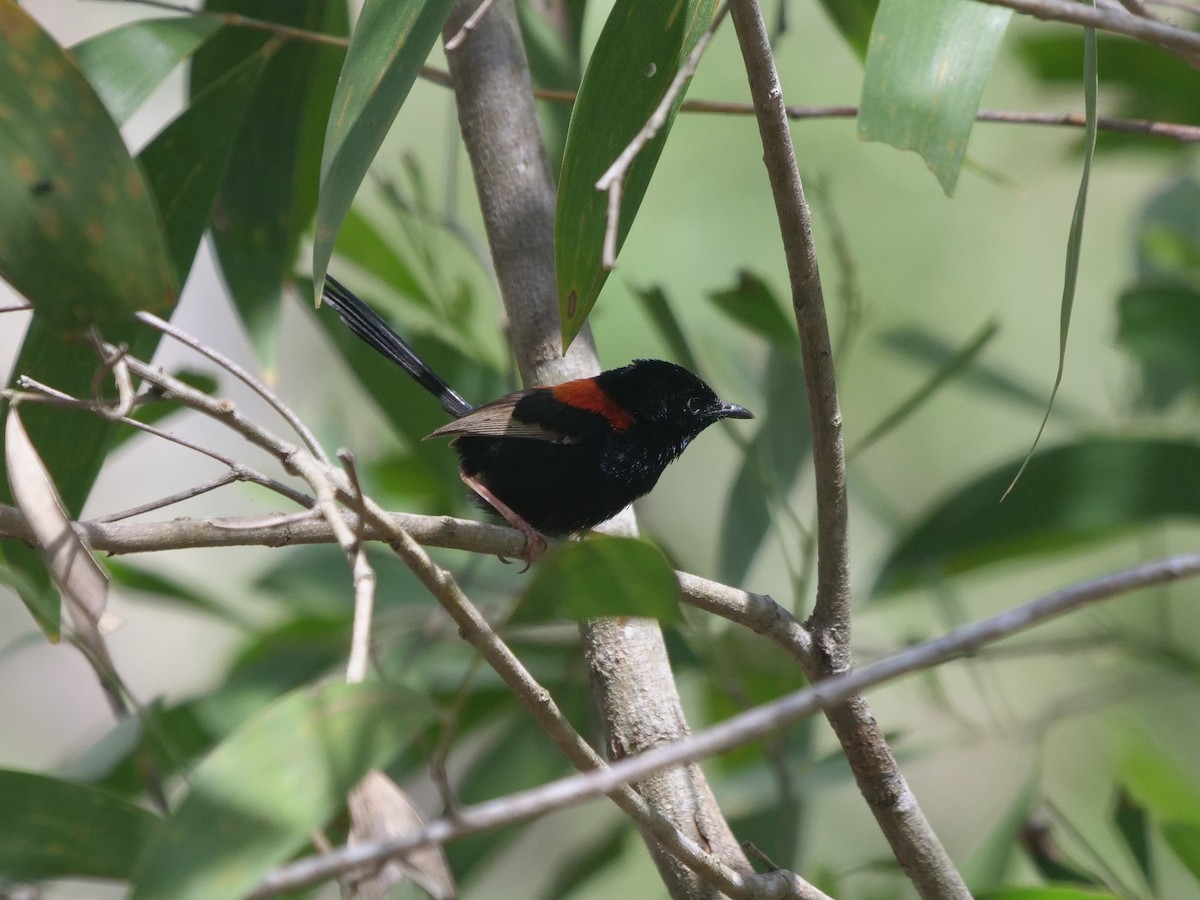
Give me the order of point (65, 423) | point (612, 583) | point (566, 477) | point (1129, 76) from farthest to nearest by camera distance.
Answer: point (1129, 76)
point (566, 477)
point (65, 423)
point (612, 583)

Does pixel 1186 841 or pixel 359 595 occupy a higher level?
pixel 359 595

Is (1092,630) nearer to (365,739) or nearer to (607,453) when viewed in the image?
(607,453)

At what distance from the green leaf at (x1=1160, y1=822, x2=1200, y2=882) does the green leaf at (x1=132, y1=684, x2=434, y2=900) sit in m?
2.01

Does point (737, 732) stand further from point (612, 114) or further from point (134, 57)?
point (134, 57)

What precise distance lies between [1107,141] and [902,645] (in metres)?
2.08

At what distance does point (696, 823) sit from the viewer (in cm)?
Answer: 196

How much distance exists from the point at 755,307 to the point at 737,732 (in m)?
2.03

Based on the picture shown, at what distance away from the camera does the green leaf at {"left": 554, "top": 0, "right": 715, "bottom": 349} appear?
167 cm

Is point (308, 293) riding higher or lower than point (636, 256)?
lower

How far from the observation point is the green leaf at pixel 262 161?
2844mm

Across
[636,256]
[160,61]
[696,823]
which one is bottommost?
[696,823]

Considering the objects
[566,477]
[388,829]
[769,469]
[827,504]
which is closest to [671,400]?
[769,469]

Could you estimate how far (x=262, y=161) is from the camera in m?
2.88

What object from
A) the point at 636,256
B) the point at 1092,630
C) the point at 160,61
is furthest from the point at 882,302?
the point at 160,61
